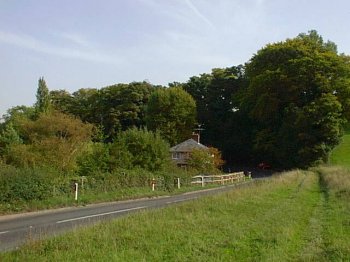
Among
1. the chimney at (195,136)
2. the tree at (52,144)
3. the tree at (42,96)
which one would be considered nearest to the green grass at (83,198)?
the tree at (52,144)

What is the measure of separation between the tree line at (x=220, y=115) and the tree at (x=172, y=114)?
7.8 inches

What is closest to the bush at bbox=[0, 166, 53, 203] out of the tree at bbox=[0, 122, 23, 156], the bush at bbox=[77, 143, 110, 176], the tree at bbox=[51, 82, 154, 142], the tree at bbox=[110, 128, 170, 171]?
the bush at bbox=[77, 143, 110, 176]

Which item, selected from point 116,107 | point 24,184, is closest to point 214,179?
point 24,184

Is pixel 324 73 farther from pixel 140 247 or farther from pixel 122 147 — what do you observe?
pixel 140 247

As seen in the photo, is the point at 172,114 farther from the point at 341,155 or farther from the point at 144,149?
the point at 144,149

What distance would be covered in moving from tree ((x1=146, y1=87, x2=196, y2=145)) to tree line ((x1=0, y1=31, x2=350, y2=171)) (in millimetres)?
198

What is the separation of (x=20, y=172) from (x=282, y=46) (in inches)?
2475

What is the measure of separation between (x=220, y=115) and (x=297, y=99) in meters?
24.2

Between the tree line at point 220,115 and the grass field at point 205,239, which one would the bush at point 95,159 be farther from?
the grass field at point 205,239

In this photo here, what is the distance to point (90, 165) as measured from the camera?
3969 centimetres

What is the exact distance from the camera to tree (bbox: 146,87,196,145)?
300ft

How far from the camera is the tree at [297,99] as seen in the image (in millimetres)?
69188

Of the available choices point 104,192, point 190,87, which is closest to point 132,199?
point 104,192

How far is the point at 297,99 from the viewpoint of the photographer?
74938 millimetres
